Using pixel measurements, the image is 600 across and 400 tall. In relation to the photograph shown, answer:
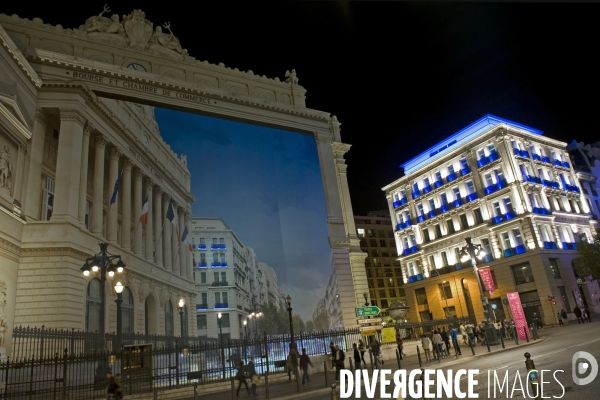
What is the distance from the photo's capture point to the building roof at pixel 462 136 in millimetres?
50562

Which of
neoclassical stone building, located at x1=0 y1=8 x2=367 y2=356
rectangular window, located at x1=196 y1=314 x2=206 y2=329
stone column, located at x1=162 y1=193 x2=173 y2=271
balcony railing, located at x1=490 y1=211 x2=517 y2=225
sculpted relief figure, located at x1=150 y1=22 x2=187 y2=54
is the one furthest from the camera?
balcony railing, located at x1=490 y1=211 x2=517 y2=225

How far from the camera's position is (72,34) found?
32.6m

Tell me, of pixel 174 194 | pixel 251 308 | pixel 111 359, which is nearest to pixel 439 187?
pixel 251 308

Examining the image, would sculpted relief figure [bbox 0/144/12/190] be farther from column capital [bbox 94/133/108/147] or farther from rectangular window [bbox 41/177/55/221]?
column capital [bbox 94/133/108/147]

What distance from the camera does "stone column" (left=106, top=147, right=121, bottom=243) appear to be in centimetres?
3148

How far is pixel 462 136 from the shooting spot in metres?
55.1

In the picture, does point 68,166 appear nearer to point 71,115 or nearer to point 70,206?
point 70,206

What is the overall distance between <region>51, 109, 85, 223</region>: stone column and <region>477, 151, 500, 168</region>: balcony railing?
43.2 metres

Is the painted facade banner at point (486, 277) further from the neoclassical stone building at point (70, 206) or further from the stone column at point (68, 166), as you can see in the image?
the stone column at point (68, 166)

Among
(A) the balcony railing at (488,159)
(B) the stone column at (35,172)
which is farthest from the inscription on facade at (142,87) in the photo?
(A) the balcony railing at (488,159)

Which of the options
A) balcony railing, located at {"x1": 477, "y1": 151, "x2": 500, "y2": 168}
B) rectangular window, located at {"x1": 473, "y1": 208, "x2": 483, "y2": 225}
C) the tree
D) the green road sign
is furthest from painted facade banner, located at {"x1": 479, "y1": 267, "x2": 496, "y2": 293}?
balcony railing, located at {"x1": 477, "y1": 151, "x2": 500, "y2": 168}

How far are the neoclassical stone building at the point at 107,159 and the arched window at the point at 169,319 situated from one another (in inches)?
6.6

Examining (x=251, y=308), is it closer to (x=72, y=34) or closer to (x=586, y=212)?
(x=72, y=34)

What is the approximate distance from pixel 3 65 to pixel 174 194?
20311mm
